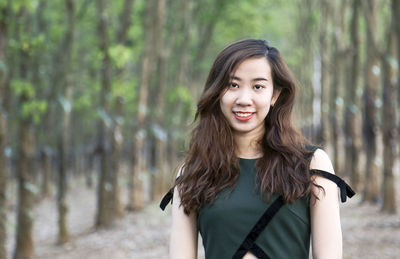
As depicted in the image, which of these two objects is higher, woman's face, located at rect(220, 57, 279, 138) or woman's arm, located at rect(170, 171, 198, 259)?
woman's face, located at rect(220, 57, 279, 138)

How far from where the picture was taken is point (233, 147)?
2.60 meters

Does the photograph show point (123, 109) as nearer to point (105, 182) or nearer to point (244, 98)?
point (105, 182)

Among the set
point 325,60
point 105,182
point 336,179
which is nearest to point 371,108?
point 105,182

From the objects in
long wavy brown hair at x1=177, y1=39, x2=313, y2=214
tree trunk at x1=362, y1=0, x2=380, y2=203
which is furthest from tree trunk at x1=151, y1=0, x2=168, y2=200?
long wavy brown hair at x1=177, y1=39, x2=313, y2=214

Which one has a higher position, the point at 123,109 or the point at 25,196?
the point at 123,109

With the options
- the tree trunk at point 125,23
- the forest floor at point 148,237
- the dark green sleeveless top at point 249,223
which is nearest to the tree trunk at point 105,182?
the forest floor at point 148,237

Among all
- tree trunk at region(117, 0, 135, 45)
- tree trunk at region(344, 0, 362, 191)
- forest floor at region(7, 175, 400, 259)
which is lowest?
forest floor at region(7, 175, 400, 259)

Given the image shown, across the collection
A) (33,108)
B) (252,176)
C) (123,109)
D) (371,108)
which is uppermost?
(252,176)

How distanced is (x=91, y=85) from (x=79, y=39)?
2725 millimetres

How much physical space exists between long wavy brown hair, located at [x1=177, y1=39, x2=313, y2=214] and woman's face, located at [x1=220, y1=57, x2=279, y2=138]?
31mm

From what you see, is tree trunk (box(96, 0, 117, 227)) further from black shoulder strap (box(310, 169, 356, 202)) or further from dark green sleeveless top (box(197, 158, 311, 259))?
black shoulder strap (box(310, 169, 356, 202))

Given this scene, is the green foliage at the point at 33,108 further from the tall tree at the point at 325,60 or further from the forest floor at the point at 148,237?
the tall tree at the point at 325,60

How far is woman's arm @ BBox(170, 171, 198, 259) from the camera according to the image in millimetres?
2578

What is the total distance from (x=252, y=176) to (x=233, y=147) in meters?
0.17
